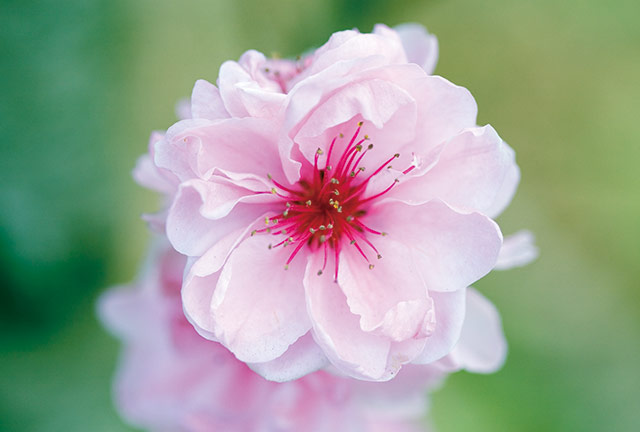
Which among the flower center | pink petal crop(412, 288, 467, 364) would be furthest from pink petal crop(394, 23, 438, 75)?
pink petal crop(412, 288, 467, 364)

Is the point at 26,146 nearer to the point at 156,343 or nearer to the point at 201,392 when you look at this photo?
the point at 156,343

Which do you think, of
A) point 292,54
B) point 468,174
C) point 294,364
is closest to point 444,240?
point 468,174

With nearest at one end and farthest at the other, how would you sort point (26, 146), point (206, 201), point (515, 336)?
1. point (206, 201)
2. point (26, 146)
3. point (515, 336)

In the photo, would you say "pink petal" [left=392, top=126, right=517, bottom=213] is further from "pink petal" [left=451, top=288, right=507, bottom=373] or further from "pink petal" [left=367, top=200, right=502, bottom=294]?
"pink petal" [left=451, top=288, right=507, bottom=373]

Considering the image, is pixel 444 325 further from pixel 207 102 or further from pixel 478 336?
pixel 207 102

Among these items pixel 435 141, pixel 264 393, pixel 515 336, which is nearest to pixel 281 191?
pixel 435 141

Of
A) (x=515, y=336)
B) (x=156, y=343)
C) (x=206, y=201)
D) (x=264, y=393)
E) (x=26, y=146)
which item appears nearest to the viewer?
(x=206, y=201)

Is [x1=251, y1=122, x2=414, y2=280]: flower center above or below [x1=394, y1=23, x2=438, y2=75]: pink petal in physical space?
below
